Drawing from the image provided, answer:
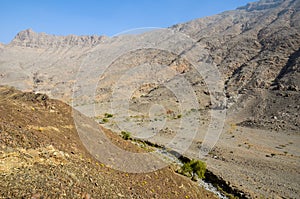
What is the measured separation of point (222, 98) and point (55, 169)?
54.3m

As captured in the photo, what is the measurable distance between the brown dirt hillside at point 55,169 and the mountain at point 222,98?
7.79 m

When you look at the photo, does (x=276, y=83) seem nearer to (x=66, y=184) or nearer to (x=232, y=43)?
(x=232, y=43)

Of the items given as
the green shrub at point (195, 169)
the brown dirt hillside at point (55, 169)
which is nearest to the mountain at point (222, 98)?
the green shrub at point (195, 169)

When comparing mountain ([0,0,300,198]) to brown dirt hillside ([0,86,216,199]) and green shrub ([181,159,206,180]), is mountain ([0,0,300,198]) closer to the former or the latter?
green shrub ([181,159,206,180])

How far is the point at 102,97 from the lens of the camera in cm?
7694

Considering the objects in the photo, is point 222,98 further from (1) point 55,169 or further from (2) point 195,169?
(1) point 55,169

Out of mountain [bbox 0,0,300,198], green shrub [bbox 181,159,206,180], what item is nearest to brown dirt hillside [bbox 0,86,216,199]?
→ green shrub [bbox 181,159,206,180]

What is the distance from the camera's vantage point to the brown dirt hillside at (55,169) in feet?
19.8

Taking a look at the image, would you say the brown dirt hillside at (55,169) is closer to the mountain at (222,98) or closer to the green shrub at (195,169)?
the green shrub at (195,169)

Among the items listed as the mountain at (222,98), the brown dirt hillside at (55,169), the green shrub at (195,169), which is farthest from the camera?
the mountain at (222,98)

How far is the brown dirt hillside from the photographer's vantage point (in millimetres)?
6031

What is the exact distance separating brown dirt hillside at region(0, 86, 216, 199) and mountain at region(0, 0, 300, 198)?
25.5 ft

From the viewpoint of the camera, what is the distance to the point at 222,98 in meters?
57.4

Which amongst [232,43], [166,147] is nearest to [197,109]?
[166,147]
